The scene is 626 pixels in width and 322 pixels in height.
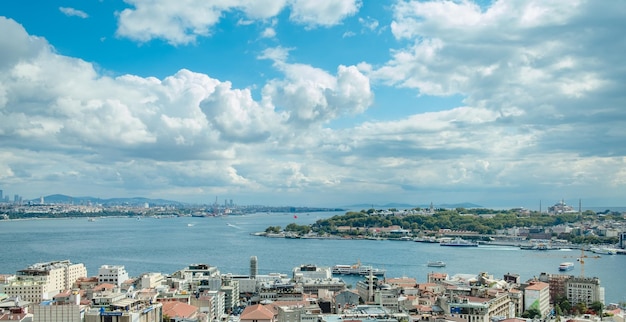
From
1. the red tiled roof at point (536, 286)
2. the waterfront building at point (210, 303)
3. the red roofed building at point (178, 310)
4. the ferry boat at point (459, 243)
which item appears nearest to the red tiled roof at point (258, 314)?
the red roofed building at point (178, 310)

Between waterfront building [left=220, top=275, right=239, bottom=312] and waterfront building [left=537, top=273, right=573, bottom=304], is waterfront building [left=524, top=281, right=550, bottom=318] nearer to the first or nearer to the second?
waterfront building [left=537, top=273, right=573, bottom=304]

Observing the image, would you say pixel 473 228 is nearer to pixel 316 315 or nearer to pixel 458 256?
pixel 458 256

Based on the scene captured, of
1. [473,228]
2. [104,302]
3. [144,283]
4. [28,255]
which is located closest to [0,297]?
[144,283]

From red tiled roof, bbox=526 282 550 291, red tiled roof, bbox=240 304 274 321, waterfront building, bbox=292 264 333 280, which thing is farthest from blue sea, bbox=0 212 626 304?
red tiled roof, bbox=240 304 274 321

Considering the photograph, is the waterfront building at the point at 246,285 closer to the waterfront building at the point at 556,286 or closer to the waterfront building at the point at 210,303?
the waterfront building at the point at 210,303

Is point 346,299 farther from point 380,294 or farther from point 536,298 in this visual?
point 536,298
